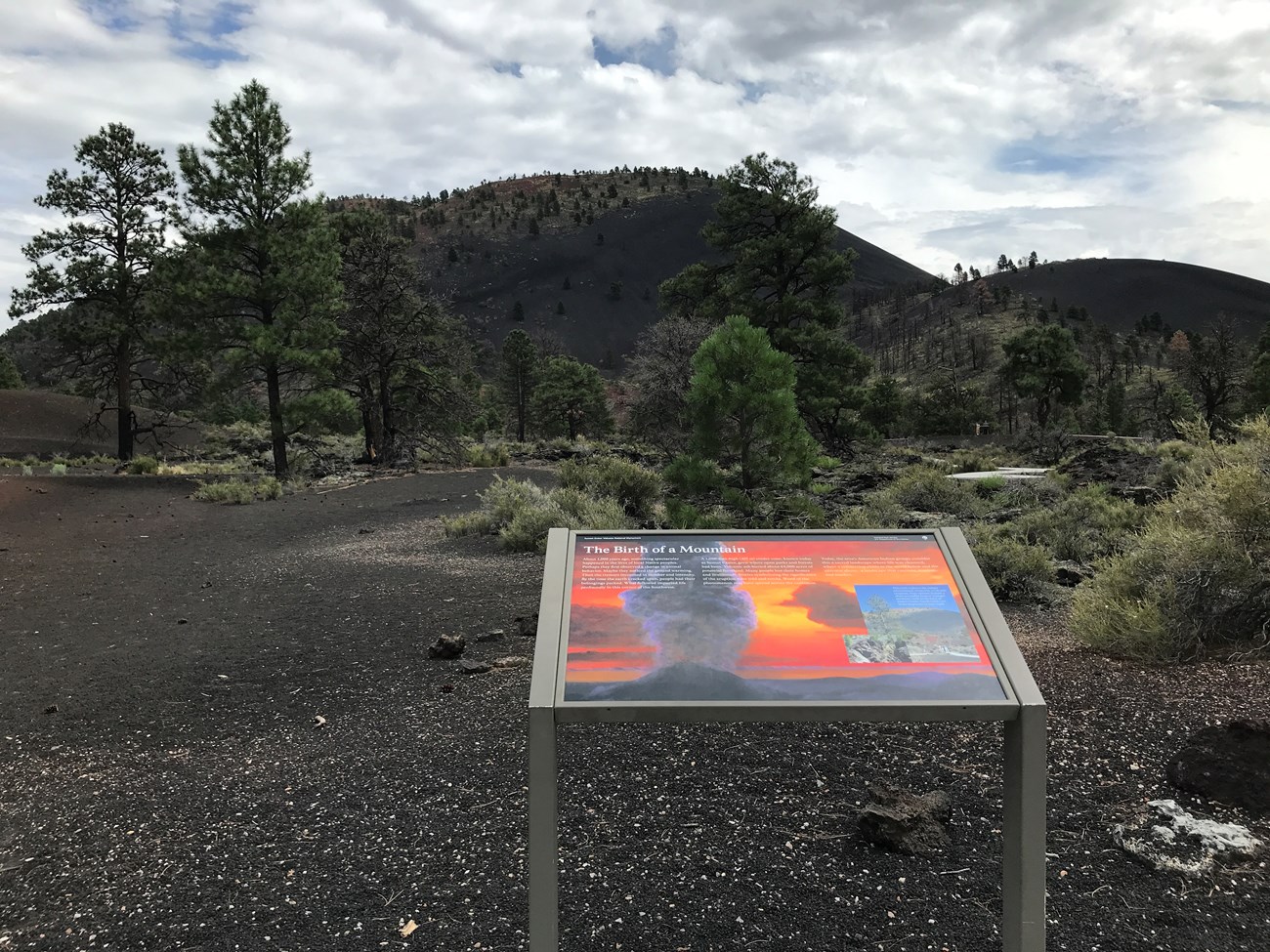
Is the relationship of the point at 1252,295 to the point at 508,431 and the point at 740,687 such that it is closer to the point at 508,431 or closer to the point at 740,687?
the point at 508,431

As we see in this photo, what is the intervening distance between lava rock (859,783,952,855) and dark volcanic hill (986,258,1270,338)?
496 ft

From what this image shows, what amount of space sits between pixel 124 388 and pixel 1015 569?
23.7m

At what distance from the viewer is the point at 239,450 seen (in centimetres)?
2920

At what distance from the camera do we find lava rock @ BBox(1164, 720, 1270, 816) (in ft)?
11.2

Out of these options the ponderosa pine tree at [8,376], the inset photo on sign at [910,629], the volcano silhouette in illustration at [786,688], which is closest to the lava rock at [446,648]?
the volcano silhouette in illustration at [786,688]

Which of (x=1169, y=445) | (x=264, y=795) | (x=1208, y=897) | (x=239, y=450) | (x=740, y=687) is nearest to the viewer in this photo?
(x=740, y=687)

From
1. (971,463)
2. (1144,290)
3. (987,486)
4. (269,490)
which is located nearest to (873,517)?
(987,486)

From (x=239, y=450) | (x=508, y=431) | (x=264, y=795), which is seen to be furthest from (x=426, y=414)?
(x=508, y=431)

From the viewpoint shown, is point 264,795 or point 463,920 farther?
point 264,795

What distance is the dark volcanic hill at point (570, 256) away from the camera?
14038cm

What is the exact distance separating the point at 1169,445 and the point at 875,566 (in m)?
18.8

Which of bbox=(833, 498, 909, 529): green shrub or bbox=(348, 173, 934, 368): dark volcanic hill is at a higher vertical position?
bbox=(348, 173, 934, 368): dark volcanic hill

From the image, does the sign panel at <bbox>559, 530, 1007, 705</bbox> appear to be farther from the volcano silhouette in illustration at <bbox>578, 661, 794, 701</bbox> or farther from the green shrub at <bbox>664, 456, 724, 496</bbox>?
the green shrub at <bbox>664, 456, 724, 496</bbox>

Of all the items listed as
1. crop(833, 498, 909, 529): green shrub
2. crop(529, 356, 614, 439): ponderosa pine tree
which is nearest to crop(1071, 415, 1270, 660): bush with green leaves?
crop(833, 498, 909, 529): green shrub
